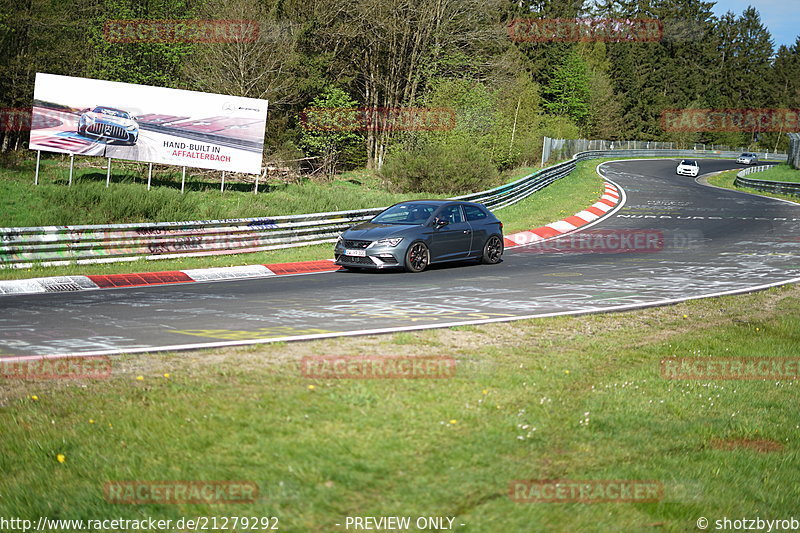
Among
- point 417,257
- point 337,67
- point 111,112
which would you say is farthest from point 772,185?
point 111,112

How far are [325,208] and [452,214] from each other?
24.2ft

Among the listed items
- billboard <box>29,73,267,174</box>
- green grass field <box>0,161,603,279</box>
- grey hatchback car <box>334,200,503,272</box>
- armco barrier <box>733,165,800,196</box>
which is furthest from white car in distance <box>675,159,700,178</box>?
grey hatchback car <box>334,200,503,272</box>

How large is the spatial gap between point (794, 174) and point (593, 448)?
52.0 metres

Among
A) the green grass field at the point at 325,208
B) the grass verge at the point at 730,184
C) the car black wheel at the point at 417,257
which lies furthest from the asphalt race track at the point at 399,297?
the grass verge at the point at 730,184

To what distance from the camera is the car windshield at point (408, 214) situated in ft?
57.8

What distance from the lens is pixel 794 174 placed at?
2026 inches

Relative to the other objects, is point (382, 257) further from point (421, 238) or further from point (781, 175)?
point (781, 175)

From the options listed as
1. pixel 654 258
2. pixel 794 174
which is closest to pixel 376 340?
pixel 654 258

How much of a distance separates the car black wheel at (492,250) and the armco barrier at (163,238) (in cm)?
436

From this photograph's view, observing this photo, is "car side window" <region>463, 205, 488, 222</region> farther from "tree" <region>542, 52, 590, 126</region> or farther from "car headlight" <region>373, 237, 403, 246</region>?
"tree" <region>542, 52, 590, 126</region>

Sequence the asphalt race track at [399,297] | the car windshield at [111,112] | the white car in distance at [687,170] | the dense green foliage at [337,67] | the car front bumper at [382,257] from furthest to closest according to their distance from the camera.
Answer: the white car in distance at [687,170] < the dense green foliage at [337,67] < the car windshield at [111,112] < the car front bumper at [382,257] < the asphalt race track at [399,297]

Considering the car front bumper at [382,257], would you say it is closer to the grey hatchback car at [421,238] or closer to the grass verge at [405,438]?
the grey hatchback car at [421,238]

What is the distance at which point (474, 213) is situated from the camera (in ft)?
61.3

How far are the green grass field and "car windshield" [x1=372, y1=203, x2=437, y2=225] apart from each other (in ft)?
6.68
